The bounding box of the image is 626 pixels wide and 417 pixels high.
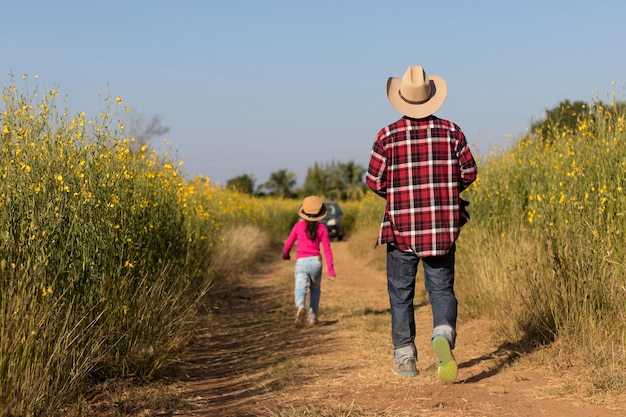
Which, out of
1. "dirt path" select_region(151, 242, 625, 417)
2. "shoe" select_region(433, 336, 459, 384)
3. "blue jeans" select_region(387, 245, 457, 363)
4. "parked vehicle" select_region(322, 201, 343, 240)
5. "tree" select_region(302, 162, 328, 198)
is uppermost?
"tree" select_region(302, 162, 328, 198)

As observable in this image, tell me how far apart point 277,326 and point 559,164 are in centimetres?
364

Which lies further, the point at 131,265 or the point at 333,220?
the point at 333,220

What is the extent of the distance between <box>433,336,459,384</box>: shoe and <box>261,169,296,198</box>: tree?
167 feet

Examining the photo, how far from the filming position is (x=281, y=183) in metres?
56.8

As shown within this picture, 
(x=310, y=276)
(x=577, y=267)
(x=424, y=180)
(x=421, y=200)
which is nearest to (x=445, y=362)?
(x=421, y=200)

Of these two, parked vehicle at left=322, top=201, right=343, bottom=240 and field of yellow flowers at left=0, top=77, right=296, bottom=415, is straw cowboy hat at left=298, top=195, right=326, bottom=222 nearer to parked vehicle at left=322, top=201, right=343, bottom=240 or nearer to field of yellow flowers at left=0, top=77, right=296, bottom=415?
field of yellow flowers at left=0, top=77, right=296, bottom=415

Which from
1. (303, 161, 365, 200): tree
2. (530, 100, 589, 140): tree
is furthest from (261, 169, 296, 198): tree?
(530, 100, 589, 140): tree

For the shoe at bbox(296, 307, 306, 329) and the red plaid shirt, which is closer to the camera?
the red plaid shirt

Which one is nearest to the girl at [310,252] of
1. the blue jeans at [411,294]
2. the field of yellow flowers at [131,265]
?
the field of yellow flowers at [131,265]

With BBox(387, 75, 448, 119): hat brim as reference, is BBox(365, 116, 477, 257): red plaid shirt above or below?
below

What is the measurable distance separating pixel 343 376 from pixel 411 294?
871 millimetres

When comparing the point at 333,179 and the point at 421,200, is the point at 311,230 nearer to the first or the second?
the point at 421,200

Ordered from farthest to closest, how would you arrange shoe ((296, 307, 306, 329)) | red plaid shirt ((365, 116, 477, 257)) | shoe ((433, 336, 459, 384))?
shoe ((296, 307, 306, 329)) < red plaid shirt ((365, 116, 477, 257)) < shoe ((433, 336, 459, 384))

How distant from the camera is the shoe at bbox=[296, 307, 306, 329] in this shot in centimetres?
845
